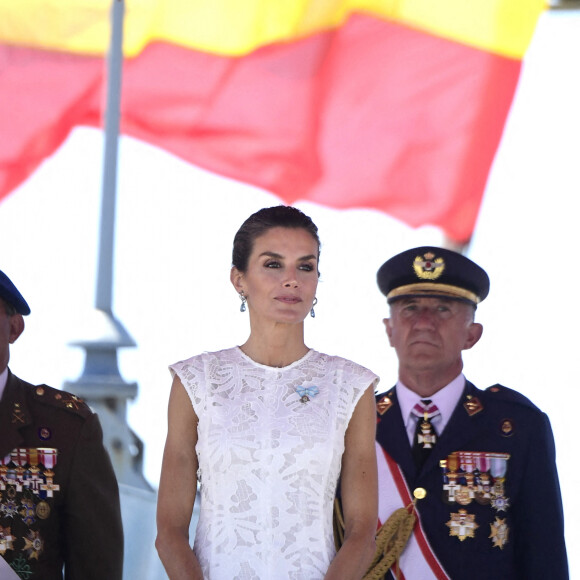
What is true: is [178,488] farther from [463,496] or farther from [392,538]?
[463,496]

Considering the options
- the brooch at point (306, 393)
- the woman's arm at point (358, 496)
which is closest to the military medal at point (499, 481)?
the woman's arm at point (358, 496)

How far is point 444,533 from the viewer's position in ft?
12.9

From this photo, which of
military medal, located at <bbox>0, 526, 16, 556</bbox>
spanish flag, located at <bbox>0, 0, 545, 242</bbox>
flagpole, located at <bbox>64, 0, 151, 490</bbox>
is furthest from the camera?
spanish flag, located at <bbox>0, 0, 545, 242</bbox>

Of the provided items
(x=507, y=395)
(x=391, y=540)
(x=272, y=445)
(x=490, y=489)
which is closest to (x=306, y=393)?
(x=272, y=445)

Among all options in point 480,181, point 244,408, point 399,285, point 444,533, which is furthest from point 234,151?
point 244,408

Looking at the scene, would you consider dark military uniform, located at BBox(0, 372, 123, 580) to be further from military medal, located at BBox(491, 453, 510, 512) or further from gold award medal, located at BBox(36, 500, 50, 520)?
military medal, located at BBox(491, 453, 510, 512)

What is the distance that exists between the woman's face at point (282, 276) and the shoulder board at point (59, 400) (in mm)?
810

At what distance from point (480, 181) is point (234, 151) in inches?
59.2

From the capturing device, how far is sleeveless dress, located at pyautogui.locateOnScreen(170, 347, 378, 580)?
310 cm

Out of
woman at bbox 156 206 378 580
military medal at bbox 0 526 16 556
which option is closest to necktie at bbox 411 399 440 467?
woman at bbox 156 206 378 580

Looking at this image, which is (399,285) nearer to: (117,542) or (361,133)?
(117,542)

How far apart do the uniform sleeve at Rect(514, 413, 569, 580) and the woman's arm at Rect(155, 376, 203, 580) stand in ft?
3.90

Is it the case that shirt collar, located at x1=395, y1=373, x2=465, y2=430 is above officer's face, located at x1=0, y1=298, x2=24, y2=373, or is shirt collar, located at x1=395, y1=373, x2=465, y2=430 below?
below

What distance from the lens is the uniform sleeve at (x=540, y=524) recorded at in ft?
12.7
